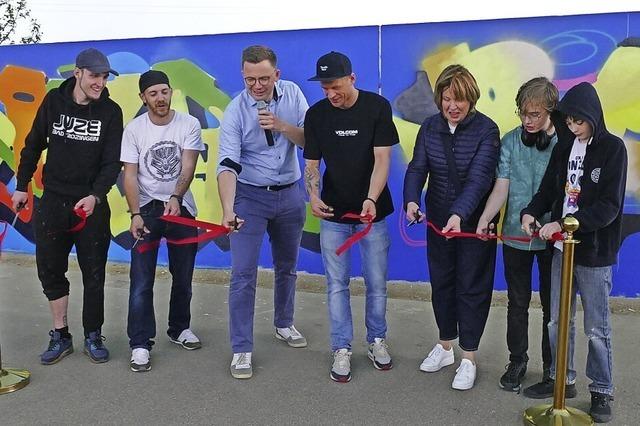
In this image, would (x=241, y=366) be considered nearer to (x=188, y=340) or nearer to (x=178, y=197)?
(x=188, y=340)

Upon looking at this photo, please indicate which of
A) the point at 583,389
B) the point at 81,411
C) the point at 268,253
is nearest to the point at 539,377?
the point at 583,389

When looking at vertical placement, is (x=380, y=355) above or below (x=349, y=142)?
below

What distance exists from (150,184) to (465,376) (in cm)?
239

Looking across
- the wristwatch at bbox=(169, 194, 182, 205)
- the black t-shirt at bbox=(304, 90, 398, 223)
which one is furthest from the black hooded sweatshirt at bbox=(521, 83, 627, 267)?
the wristwatch at bbox=(169, 194, 182, 205)

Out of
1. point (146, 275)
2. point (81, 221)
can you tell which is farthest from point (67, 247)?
point (146, 275)

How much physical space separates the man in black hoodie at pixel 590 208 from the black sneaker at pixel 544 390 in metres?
0.21

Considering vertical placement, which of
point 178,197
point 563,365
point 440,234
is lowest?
point 563,365

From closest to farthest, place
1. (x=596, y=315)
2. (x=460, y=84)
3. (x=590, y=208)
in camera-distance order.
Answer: (x=590, y=208)
(x=596, y=315)
(x=460, y=84)

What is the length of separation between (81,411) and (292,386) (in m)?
1.22

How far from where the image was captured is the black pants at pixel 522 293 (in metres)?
3.63

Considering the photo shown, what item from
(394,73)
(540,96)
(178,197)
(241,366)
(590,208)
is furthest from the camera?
(394,73)

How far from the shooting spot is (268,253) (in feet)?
21.2

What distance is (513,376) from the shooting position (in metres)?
3.73

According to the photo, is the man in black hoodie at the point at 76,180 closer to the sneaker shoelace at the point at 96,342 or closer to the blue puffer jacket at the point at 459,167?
the sneaker shoelace at the point at 96,342
